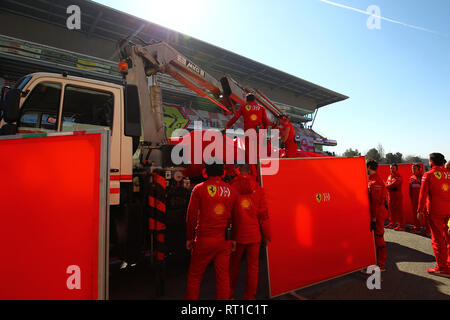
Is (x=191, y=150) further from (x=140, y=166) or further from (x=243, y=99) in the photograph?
(x=243, y=99)

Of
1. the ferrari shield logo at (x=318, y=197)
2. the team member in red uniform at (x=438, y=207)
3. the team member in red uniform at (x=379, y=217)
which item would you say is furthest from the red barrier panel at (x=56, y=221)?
the team member in red uniform at (x=438, y=207)

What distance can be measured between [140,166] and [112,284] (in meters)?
1.86

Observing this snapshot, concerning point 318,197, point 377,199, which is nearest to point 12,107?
point 318,197

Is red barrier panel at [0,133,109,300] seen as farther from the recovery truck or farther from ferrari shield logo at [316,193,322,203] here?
ferrari shield logo at [316,193,322,203]

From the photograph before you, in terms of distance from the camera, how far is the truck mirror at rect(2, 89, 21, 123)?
2673 millimetres

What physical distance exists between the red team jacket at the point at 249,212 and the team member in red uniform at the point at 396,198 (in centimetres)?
669

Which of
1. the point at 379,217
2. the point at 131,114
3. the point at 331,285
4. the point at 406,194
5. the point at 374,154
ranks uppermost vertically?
the point at 374,154

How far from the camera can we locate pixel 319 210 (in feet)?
11.6

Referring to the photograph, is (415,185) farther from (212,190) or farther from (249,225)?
(212,190)

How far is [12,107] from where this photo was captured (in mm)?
2693

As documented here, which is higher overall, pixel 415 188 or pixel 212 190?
pixel 212 190

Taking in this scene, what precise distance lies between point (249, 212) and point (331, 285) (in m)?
1.95
